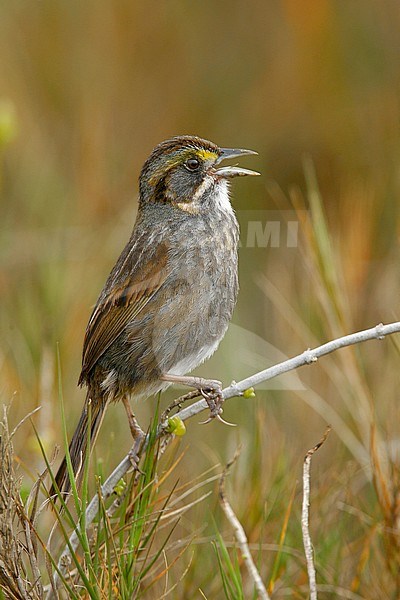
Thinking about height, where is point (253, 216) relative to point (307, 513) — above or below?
above

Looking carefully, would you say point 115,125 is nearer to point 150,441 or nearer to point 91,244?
point 91,244

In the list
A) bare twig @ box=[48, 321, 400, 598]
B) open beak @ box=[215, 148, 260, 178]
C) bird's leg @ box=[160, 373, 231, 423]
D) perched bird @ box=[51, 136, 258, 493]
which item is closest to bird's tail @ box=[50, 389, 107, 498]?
perched bird @ box=[51, 136, 258, 493]

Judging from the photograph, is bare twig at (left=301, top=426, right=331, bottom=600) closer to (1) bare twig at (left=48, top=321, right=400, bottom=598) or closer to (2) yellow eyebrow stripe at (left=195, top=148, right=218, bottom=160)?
(1) bare twig at (left=48, top=321, right=400, bottom=598)

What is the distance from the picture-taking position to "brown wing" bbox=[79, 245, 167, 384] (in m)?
3.31

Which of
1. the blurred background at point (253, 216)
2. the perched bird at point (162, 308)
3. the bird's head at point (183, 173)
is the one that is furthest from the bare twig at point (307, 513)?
the bird's head at point (183, 173)

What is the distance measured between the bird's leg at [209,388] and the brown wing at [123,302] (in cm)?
20

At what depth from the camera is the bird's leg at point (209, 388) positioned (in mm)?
2973

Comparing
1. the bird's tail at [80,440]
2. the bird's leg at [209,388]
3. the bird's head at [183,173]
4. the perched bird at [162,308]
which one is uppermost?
the bird's head at [183,173]

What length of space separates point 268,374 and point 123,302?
3.42 ft

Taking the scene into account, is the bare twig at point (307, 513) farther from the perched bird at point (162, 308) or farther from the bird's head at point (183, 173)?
the bird's head at point (183, 173)

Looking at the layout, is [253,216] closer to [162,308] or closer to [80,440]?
[162,308]

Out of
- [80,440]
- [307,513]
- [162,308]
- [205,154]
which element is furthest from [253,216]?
[307,513]

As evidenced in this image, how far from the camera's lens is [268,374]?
7.75 ft

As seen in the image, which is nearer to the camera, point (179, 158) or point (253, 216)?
point (179, 158)
